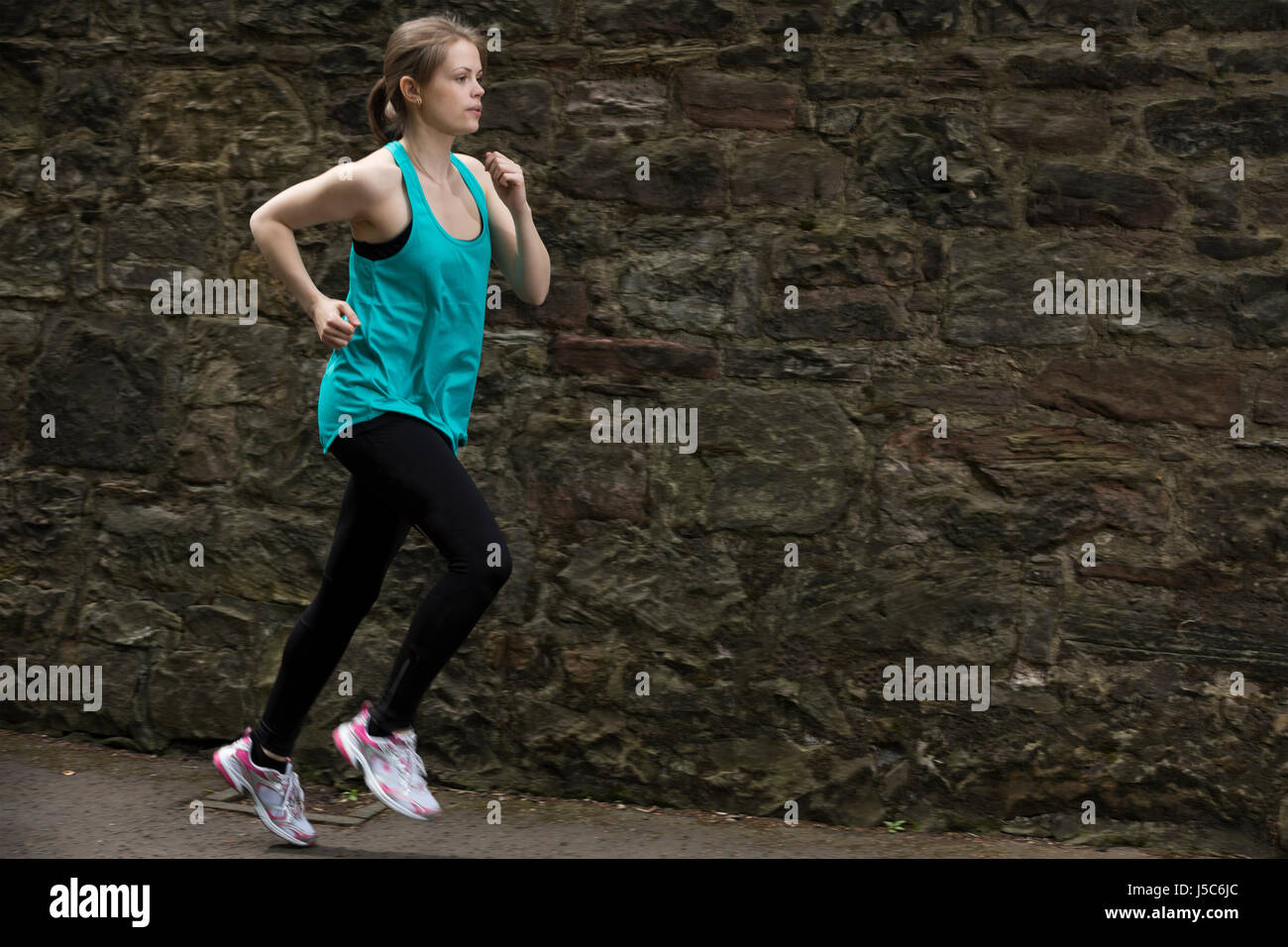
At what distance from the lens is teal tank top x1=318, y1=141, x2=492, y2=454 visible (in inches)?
122

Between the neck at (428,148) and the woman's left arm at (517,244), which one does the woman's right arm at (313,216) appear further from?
the woman's left arm at (517,244)

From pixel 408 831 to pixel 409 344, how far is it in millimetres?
1326

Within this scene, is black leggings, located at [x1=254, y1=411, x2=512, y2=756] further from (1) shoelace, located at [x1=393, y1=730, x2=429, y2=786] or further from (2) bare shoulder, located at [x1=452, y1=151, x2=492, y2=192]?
(2) bare shoulder, located at [x1=452, y1=151, x2=492, y2=192]

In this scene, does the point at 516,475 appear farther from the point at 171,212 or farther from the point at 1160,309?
the point at 1160,309

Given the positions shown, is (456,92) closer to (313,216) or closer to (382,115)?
(382,115)

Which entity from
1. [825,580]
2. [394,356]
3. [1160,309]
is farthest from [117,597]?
[1160,309]

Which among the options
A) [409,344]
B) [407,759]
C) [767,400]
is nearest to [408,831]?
[407,759]

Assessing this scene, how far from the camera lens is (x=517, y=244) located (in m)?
3.35

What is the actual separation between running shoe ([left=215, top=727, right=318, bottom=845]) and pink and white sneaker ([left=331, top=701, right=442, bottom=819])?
0.32 metres

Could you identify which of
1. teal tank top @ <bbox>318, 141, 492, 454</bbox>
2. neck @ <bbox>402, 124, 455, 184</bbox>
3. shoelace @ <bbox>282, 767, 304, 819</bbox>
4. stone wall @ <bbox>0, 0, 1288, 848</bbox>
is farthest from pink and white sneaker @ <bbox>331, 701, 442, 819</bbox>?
neck @ <bbox>402, 124, 455, 184</bbox>

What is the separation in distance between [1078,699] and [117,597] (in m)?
2.74

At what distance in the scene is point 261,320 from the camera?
411 cm

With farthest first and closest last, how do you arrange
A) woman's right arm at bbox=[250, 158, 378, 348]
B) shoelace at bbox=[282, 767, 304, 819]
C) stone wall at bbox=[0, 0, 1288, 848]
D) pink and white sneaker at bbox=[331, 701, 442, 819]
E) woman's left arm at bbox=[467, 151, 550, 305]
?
stone wall at bbox=[0, 0, 1288, 848] < shoelace at bbox=[282, 767, 304, 819] < woman's left arm at bbox=[467, 151, 550, 305] < pink and white sneaker at bbox=[331, 701, 442, 819] < woman's right arm at bbox=[250, 158, 378, 348]

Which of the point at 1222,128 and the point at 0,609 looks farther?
the point at 0,609
